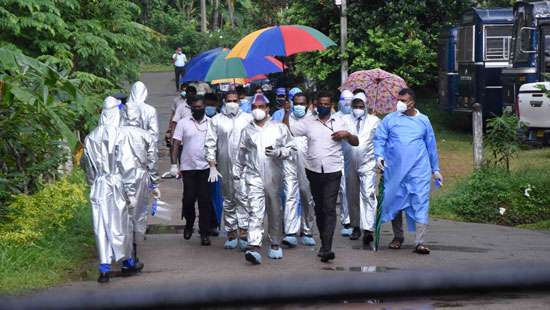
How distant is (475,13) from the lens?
74.6 ft

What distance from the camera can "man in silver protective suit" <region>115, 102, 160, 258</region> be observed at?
8.45m

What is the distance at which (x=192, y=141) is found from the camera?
10.7m

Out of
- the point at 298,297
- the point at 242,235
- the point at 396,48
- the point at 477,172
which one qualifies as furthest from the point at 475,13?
the point at 298,297

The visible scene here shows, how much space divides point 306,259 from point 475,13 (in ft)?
48.0

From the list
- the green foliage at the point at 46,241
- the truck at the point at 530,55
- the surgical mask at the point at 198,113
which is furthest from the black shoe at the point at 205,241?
the truck at the point at 530,55

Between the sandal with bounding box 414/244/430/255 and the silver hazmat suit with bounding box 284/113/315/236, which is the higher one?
the silver hazmat suit with bounding box 284/113/315/236

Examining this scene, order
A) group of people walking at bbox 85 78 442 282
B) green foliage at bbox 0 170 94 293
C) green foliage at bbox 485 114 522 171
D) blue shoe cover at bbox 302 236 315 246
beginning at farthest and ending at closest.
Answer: green foliage at bbox 485 114 522 171, blue shoe cover at bbox 302 236 315 246, group of people walking at bbox 85 78 442 282, green foliage at bbox 0 170 94 293

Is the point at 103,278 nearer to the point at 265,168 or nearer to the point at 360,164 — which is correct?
the point at 265,168

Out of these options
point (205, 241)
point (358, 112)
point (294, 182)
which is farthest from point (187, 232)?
point (358, 112)

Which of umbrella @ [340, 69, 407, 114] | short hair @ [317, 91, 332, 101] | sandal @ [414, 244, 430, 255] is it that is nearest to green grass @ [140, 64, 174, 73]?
umbrella @ [340, 69, 407, 114]

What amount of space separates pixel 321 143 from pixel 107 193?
2175mm

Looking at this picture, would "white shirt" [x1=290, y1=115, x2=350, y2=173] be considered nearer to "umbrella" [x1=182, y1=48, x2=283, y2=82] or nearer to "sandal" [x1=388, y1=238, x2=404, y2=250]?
"sandal" [x1=388, y1=238, x2=404, y2=250]

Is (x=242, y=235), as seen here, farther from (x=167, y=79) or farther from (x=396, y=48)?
(x=167, y=79)

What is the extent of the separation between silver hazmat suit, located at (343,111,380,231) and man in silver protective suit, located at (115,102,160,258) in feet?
8.12
